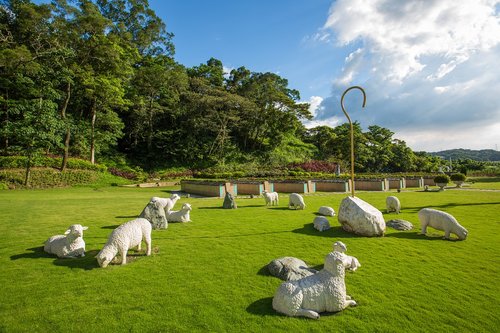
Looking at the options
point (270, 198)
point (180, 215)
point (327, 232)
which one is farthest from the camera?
Answer: point (270, 198)

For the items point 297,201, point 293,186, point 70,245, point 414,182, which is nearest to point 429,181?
point 414,182

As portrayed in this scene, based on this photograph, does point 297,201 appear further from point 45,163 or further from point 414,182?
point 45,163

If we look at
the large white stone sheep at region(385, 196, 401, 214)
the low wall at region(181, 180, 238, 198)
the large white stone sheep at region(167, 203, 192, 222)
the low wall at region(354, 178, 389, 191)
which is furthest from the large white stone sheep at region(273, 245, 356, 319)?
the low wall at region(354, 178, 389, 191)

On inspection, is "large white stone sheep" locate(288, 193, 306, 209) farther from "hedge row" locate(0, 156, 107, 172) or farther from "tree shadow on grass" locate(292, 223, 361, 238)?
"hedge row" locate(0, 156, 107, 172)

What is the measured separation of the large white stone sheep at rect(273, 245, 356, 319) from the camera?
4.70 m

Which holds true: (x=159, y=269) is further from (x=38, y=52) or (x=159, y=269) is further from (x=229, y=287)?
Result: (x=38, y=52)

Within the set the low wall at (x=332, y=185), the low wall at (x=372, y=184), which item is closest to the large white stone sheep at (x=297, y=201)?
the low wall at (x=332, y=185)

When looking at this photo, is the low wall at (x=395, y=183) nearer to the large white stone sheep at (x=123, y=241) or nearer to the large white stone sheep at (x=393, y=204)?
the large white stone sheep at (x=393, y=204)

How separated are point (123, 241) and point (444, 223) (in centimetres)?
1006

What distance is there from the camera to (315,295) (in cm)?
483

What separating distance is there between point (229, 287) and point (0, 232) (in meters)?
9.35

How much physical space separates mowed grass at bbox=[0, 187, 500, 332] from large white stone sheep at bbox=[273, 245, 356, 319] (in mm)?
152

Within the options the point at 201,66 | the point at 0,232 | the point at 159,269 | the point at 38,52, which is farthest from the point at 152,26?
the point at 159,269

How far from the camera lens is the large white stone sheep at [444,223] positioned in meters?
8.95
